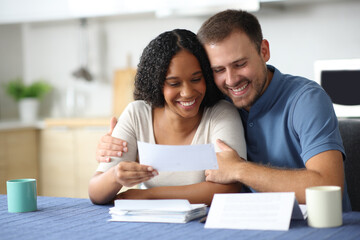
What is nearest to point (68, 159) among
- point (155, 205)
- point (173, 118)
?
point (173, 118)

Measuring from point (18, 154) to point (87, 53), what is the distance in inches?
41.2

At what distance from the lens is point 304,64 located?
3820 millimetres

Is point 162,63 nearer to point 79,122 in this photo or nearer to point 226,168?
point 226,168

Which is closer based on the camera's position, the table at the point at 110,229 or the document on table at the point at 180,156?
the table at the point at 110,229

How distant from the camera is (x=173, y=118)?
6.56 feet

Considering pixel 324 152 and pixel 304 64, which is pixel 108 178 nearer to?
pixel 324 152

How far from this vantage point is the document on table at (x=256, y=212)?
4.52 ft

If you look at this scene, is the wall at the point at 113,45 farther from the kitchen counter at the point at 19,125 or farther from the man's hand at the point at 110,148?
the man's hand at the point at 110,148

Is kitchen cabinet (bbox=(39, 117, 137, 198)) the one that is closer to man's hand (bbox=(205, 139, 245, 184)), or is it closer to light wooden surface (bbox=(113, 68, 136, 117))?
light wooden surface (bbox=(113, 68, 136, 117))

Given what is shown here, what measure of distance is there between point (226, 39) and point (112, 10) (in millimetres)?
2399

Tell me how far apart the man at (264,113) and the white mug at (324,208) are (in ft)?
0.89

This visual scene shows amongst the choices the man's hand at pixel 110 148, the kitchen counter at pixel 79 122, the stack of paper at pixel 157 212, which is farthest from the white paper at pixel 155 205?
the kitchen counter at pixel 79 122

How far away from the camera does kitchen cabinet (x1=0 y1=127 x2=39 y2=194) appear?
14.0 ft

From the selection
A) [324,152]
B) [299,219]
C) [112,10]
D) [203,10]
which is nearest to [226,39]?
[324,152]
